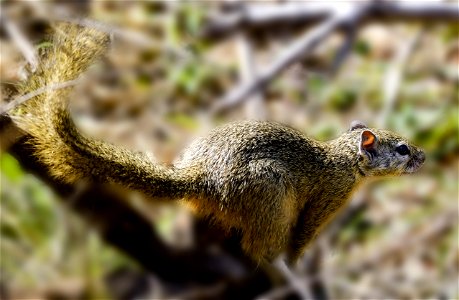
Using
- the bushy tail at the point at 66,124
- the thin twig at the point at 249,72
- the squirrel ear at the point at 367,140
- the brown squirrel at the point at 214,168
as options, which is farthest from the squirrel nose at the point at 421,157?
the thin twig at the point at 249,72

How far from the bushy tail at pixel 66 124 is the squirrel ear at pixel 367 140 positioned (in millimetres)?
439

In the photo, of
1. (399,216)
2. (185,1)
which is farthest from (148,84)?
(399,216)

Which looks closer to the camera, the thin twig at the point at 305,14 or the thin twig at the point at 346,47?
the thin twig at the point at 346,47

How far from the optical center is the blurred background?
3580 millimetres

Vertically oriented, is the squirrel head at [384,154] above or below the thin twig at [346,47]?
below

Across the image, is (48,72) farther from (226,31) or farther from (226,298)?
(226,31)

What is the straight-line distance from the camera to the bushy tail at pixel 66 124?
1.07m

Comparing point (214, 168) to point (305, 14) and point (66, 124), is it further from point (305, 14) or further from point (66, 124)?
point (305, 14)

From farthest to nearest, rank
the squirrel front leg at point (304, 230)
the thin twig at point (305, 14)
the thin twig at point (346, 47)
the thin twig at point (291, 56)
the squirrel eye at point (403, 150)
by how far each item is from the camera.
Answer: the thin twig at point (305, 14)
the thin twig at point (346, 47)
the thin twig at point (291, 56)
the squirrel eye at point (403, 150)
the squirrel front leg at point (304, 230)

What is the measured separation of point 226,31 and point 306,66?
0.59 meters

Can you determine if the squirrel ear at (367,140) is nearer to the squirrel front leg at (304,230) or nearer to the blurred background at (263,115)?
the squirrel front leg at (304,230)

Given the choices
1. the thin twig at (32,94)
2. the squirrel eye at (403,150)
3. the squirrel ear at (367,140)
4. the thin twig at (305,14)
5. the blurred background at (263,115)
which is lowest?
the thin twig at (32,94)

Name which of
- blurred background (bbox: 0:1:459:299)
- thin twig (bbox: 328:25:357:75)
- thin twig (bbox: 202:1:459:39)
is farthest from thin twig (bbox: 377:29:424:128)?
thin twig (bbox: 328:25:357:75)

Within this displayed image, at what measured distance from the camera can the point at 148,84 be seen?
5.06m
